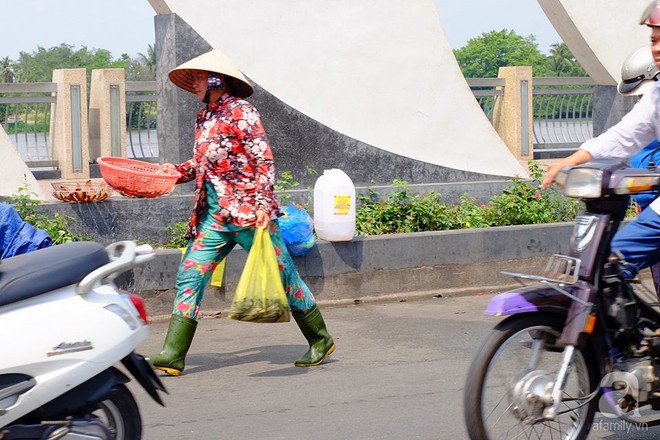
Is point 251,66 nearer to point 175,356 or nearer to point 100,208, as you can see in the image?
point 100,208

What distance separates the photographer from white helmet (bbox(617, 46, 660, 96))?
566 centimetres

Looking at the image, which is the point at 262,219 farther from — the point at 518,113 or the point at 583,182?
the point at 518,113

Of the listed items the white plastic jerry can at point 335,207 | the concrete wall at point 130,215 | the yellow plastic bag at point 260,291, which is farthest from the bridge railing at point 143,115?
the yellow plastic bag at point 260,291

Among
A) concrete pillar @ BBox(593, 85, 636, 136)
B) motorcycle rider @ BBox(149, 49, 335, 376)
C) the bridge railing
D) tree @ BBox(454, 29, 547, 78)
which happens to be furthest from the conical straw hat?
tree @ BBox(454, 29, 547, 78)

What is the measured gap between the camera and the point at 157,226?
856 cm

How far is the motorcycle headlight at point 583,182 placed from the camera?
419cm

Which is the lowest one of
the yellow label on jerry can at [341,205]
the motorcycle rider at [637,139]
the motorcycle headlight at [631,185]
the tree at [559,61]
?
the yellow label on jerry can at [341,205]

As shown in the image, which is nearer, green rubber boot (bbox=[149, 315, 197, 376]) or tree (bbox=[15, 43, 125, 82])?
green rubber boot (bbox=[149, 315, 197, 376])

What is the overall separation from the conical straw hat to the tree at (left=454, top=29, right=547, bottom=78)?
45.8m

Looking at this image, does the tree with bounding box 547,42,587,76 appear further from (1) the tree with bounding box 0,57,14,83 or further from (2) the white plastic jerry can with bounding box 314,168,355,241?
(2) the white plastic jerry can with bounding box 314,168,355,241

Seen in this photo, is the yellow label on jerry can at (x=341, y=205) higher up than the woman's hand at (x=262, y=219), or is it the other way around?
the woman's hand at (x=262, y=219)

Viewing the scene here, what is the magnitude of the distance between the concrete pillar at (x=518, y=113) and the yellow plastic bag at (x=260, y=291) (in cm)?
1049

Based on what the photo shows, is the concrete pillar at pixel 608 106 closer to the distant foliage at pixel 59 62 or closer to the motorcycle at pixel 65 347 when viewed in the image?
the motorcycle at pixel 65 347

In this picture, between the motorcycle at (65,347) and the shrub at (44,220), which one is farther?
the shrub at (44,220)
